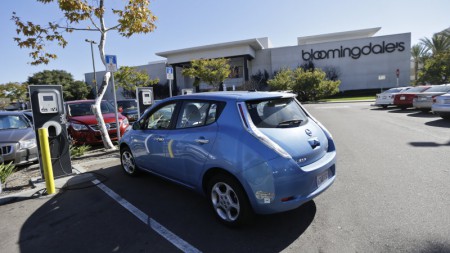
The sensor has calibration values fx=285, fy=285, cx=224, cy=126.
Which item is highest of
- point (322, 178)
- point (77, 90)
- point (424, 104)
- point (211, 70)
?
point (211, 70)

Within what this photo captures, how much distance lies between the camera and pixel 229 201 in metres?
3.40

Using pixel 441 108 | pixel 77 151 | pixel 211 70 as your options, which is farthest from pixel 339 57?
Answer: pixel 77 151

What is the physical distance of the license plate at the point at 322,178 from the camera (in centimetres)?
338

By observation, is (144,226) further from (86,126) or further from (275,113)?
(86,126)

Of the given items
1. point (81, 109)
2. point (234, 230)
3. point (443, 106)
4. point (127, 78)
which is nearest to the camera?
point (234, 230)

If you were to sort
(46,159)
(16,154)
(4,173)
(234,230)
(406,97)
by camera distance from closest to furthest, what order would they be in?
(234,230)
(46,159)
(4,173)
(16,154)
(406,97)

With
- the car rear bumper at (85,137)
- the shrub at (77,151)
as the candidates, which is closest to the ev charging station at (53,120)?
the shrub at (77,151)

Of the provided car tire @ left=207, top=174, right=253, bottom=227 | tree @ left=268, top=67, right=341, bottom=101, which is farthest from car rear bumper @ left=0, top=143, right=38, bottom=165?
tree @ left=268, top=67, right=341, bottom=101

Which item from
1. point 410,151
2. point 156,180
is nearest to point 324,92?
point 410,151

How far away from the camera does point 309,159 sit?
11.0 ft

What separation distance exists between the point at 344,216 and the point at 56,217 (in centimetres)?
392

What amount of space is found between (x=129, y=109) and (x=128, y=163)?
8701mm

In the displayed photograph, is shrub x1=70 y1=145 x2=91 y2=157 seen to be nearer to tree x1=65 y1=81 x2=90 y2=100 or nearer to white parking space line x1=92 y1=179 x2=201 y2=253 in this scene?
white parking space line x1=92 y1=179 x2=201 y2=253

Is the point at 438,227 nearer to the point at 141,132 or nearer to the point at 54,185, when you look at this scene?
the point at 141,132
